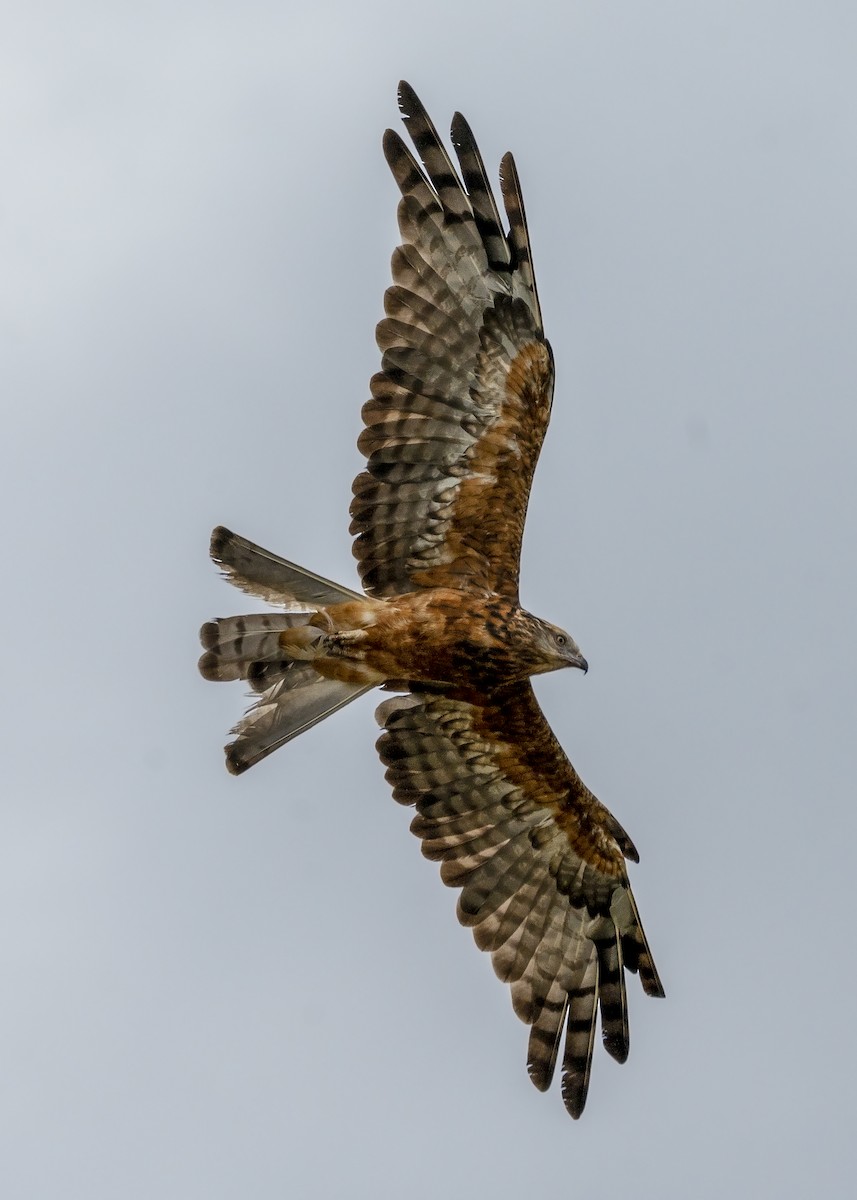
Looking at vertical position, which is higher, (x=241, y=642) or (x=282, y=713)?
(x=241, y=642)

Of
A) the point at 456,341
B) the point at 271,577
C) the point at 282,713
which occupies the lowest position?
the point at 282,713

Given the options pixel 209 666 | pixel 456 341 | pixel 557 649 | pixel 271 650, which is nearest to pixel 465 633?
pixel 557 649

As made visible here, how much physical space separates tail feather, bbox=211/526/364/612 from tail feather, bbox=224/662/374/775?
415 millimetres

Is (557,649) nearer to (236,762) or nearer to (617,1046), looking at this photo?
(236,762)

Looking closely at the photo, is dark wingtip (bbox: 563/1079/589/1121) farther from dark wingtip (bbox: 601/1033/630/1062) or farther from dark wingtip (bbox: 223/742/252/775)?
dark wingtip (bbox: 223/742/252/775)

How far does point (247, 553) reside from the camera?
1112 cm

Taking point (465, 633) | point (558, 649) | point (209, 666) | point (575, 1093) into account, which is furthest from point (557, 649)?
point (575, 1093)

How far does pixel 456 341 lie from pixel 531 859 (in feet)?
11.2

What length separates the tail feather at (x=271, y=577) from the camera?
11125mm

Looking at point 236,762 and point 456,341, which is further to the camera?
point 236,762

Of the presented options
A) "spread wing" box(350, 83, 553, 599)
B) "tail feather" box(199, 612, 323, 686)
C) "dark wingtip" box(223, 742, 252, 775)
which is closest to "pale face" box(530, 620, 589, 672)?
"spread wing" box(350, 83, 553, 599)

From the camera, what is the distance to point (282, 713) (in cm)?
1136

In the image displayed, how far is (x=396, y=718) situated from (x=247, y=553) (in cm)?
149

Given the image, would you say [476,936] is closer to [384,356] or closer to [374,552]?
[374,552]
